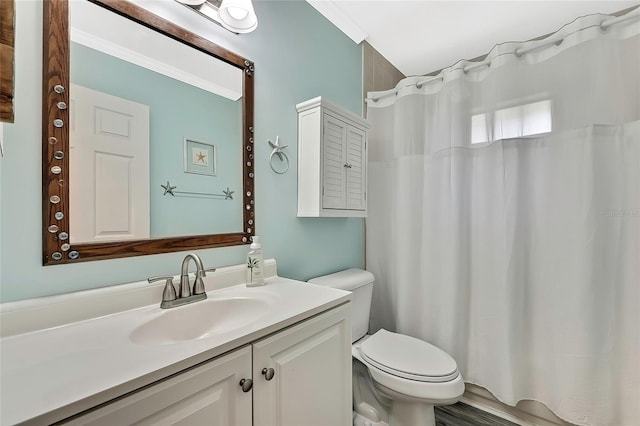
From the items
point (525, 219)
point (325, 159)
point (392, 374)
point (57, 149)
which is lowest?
point (392, 374)

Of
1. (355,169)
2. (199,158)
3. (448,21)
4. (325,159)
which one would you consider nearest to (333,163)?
(325,159)

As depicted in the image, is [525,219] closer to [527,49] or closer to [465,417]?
[527,49]

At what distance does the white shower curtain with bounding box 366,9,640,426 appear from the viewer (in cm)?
125

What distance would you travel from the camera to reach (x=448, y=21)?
1635 mm

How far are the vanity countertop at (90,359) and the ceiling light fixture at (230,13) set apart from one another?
1072 millimetres

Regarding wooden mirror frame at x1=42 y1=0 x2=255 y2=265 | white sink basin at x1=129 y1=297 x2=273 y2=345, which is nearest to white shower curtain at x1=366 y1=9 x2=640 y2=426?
white sink basin at x1=129 y1=297 x2=273 y2=345

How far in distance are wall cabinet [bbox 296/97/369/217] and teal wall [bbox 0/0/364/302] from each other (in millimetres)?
51

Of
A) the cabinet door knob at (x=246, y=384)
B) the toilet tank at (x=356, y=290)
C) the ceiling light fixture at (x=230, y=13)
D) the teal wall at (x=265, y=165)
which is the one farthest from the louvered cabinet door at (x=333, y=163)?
the cabinet door knob at (x=246, y=384)

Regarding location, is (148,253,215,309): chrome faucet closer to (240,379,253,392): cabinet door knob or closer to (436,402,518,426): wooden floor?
(240,379,253,392): cabinet door knob

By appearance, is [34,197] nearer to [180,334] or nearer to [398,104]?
[180,334]

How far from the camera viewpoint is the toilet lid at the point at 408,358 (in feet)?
3.95

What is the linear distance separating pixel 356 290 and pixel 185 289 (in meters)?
0.92

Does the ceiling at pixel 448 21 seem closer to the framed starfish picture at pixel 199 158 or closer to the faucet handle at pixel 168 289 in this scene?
the framed starfish picture at pixel 199 158

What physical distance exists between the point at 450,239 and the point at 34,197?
5.82ft
